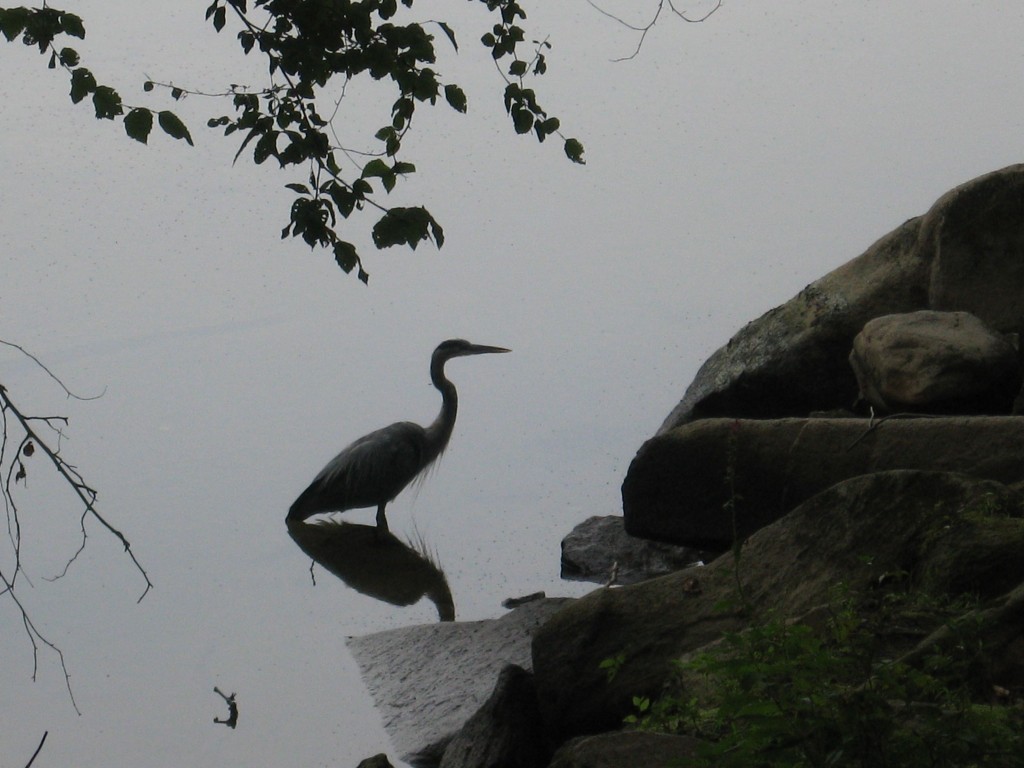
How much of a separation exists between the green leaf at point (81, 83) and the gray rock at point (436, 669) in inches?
94.9

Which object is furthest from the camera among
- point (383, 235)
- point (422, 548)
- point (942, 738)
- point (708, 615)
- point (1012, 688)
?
point (422, 548)

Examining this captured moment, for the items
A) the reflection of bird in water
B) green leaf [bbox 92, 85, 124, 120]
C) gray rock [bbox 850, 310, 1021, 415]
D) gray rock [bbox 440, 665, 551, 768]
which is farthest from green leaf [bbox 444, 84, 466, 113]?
the reflection of bird in water

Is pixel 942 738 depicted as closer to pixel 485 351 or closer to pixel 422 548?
pixel 422 548

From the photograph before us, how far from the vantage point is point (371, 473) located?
802 cm

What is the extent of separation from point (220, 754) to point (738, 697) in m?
3.13

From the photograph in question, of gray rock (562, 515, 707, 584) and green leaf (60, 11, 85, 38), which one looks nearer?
green leaf (60, 11, 85, 38)

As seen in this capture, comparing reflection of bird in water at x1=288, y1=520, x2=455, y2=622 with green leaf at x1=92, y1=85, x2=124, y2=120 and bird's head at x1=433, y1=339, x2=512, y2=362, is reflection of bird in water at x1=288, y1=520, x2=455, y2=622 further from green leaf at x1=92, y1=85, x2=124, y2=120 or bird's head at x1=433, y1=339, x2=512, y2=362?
green leaf at x1=92, y1=85, x2=124, y2=120

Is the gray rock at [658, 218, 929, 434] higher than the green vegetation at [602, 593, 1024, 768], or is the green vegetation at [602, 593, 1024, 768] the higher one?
the gray rock at [658, 218, 929, 434]

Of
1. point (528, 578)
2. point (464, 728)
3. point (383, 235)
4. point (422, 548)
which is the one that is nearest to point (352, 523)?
point (422, 548)

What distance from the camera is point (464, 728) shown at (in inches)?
156

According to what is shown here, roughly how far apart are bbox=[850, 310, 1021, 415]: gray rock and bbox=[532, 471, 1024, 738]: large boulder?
1.32 m

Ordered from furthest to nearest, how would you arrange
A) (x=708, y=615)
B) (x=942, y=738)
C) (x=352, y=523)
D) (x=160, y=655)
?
1. (x=352, y=523)
2. (x=160, y=655)
3. (x=708, y=615)
4. (x=942, y=738)

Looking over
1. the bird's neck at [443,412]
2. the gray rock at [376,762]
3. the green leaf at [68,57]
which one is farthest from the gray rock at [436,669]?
the bird's neck at [443,412]

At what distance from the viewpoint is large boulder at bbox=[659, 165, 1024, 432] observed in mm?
5465
